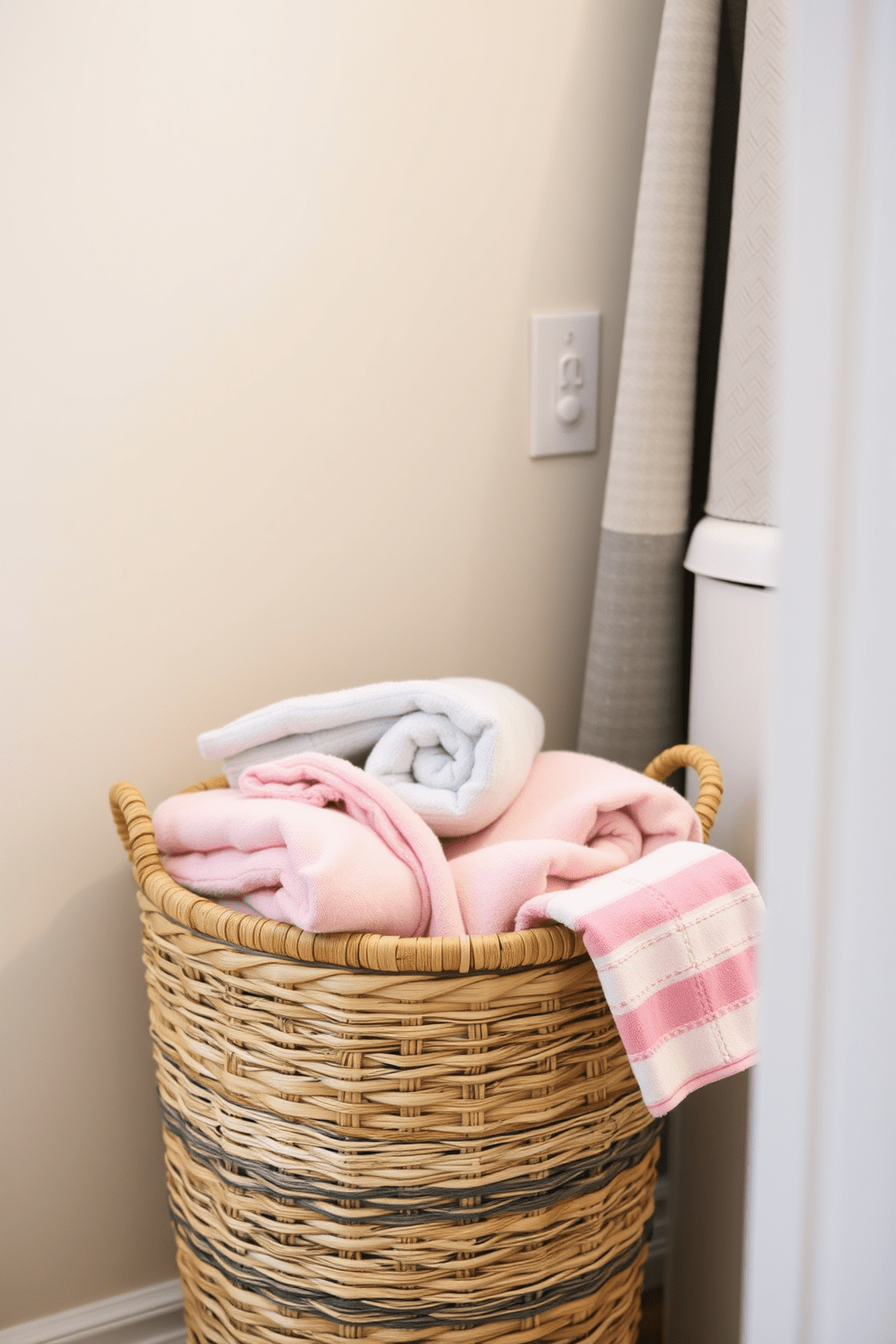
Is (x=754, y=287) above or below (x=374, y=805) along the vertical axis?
above

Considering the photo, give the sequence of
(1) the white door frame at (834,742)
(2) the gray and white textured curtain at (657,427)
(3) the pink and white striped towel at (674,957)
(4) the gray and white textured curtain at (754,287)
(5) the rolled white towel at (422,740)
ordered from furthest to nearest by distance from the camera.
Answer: (2) the gray and white textured curtain at (657,427), (4) the gray and white textured curtain at (754,287), (5) the rolled white towel at (422,740), (3) the pink and white striped towel at (674,957), (1) the white door frame at (834,742)

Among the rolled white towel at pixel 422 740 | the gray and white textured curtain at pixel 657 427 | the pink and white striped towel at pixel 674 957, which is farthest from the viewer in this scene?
the gray and white textured curtain at pixel 657 427

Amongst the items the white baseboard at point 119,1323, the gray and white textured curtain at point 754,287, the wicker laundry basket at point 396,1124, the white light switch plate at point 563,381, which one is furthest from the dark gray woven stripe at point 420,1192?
the white light switch plate at point 563,381

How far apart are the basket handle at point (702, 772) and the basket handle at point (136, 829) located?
38cm

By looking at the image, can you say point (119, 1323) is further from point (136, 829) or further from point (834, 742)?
point (834, 742)

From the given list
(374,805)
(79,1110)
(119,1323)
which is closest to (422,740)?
(374,805)

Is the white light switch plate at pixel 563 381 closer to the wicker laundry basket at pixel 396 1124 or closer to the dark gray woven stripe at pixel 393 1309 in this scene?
the wicker laundry basket at pixel 396 1124

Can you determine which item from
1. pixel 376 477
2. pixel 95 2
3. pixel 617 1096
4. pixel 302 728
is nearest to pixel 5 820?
pixel 302 728

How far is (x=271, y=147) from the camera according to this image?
95 cm

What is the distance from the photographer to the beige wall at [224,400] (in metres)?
0.91

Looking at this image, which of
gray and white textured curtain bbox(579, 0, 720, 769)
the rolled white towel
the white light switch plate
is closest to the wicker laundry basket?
the rolled white towel

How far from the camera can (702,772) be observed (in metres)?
0.91

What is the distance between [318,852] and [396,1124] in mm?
178

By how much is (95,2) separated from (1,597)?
1.52 ft
